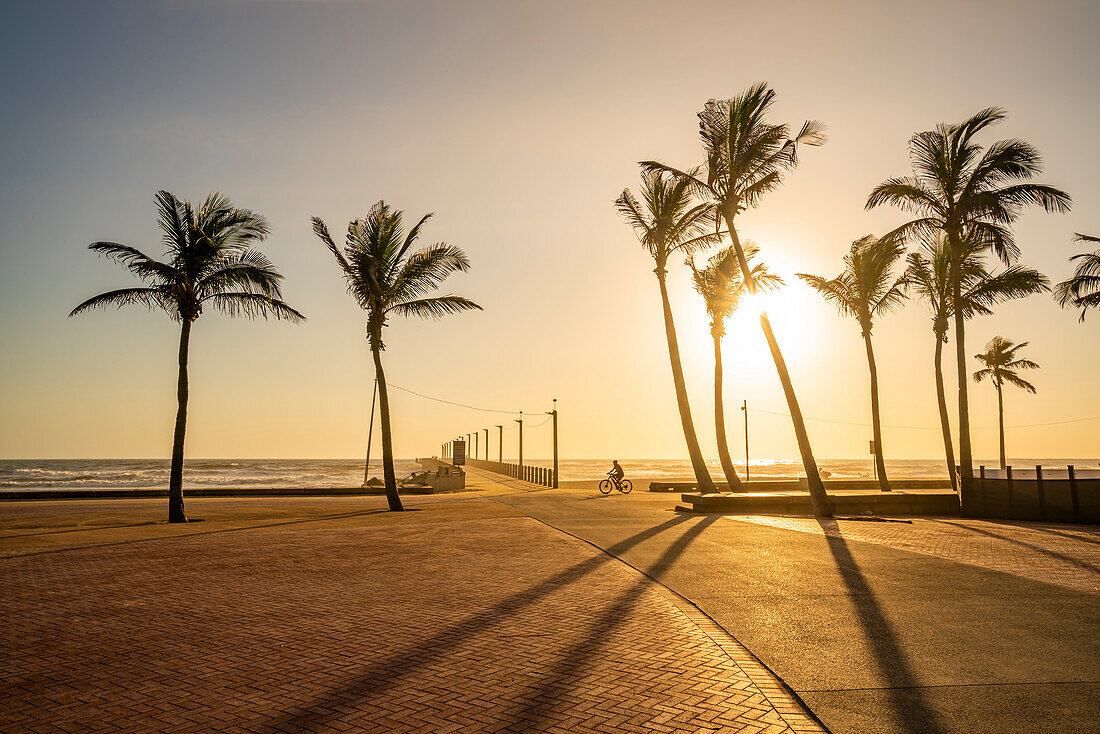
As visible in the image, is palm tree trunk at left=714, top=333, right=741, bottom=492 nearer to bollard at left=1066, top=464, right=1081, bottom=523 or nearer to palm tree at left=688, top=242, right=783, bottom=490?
palm tree at left=688, top=242, right=783, bottom=490

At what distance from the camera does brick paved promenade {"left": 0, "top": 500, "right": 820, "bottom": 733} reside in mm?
4516

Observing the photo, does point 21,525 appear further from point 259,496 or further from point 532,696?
point 532,696

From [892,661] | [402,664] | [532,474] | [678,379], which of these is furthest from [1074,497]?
[532,474]

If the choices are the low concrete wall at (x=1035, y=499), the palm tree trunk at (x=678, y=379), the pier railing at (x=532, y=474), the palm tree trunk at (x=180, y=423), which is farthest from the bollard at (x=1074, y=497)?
the pier railing at (x=532, y=474)

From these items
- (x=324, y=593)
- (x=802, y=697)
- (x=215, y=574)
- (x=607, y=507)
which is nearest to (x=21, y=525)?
(x=215, y=574)

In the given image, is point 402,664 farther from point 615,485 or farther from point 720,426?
point 615,485

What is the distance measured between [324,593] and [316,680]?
11.5 ft

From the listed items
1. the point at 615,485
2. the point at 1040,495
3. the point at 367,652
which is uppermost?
the point at 1040,495

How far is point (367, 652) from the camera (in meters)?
5.97

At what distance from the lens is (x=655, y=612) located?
739cm

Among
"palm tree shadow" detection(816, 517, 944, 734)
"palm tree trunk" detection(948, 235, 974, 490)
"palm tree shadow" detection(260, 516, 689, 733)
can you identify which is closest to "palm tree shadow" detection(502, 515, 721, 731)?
"palm tree shadow" detection(260, 516, 689, 733)

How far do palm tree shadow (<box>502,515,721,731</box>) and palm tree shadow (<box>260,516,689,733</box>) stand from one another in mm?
944

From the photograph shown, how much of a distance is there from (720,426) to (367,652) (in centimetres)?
2329

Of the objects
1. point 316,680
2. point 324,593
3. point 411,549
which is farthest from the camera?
point 411,549
